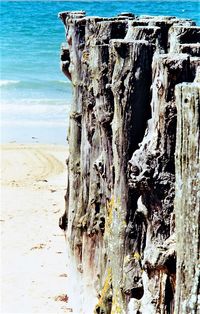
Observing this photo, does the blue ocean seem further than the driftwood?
Yes

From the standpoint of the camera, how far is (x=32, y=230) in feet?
41.2

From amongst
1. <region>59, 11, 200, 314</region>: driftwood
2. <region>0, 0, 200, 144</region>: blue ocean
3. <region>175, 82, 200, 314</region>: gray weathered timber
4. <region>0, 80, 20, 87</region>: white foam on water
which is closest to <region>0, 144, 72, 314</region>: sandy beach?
<region>59, 11, 200, 314</region>: driftwood

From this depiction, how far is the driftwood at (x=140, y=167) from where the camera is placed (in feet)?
12.0

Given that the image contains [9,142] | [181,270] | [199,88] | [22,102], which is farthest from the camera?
[22,102]

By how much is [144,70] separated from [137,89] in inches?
5.0

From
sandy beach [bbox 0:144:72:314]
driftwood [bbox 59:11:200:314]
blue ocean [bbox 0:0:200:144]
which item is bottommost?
blue ocean [bbox 0:0:200:144]

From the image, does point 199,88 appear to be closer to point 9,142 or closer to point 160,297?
point 160,297

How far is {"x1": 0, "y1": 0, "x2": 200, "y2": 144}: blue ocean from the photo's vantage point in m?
21.8

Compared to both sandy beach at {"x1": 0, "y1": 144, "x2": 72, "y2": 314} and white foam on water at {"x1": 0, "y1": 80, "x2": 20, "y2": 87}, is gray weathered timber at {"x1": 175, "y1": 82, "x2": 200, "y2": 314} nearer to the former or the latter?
sandy beach at {"x1": 0, "y1": 144, "x2": 72, "y2": 314}

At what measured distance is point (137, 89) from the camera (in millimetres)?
5379

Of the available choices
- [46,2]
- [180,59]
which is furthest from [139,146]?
[46,2]

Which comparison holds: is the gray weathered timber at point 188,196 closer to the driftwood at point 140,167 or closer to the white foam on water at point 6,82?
the driftwood at point 140,167

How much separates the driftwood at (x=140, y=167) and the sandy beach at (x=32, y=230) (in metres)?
1.97

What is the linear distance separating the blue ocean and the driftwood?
12.7m
